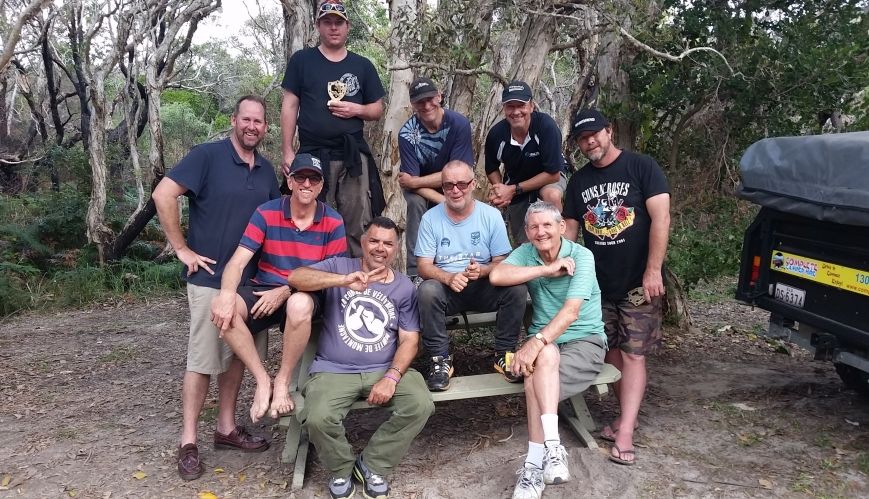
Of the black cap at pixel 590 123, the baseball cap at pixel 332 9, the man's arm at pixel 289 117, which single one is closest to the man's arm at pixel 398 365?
the black cap at pixel 590 123

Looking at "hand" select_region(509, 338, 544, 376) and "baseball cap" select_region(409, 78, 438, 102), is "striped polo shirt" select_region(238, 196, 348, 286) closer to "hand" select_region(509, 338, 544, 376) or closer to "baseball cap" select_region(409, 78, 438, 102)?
"baseball cap" select_region(409, 78, 438, 102)

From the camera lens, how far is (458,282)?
4129 millimetres

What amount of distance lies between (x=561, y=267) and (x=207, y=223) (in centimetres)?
214

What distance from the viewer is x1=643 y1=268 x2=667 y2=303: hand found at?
413cm

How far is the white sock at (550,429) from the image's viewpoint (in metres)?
3.69

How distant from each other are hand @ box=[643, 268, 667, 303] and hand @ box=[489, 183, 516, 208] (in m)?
A: 1.26

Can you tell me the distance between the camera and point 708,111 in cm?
609

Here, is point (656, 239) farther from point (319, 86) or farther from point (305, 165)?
point (319, 86)

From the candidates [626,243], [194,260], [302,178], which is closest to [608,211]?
[626,243]

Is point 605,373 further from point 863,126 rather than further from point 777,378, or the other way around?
point 863,126

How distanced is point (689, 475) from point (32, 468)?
13.0ft

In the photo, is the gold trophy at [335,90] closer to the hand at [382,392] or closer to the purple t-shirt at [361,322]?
the purple t-shirt at [361,322]

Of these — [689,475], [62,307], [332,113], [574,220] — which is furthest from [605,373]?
[62,307]

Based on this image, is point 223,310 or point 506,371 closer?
point 223,310
